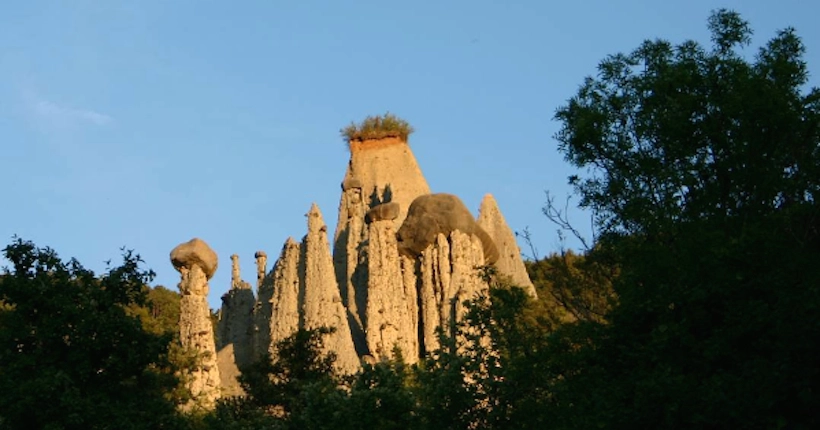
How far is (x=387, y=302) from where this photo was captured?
159 ft

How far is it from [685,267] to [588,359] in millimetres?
2463

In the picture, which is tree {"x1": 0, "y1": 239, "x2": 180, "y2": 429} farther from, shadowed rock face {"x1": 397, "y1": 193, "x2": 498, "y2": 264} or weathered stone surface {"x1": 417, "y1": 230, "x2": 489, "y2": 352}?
shadowed rock face {"x1": 397, "y1": 193, "x2": 498, "y2": 264}

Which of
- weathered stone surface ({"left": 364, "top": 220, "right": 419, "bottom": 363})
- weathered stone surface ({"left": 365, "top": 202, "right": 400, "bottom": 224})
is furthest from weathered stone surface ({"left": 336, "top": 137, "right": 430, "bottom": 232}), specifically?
weathered stone surface ({"left": 364, "top": 220, "right": 419, "bottom": 363})

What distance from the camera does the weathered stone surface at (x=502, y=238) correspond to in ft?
187

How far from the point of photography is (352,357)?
45.5 meters

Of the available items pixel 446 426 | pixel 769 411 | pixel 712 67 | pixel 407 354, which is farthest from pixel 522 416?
pixel 407 354

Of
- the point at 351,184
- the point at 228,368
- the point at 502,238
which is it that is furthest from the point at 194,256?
the point at 502,238

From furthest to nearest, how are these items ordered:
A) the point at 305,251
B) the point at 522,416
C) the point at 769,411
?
the point at 305,251 < the point at 522,416 < the point at 769,411

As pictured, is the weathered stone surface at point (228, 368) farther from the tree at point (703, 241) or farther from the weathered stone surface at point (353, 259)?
the tree at point (703, 241)

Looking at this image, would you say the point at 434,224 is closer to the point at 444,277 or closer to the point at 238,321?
the point at 444,277

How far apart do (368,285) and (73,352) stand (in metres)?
22.8

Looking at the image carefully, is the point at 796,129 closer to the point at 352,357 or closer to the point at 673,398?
the point at 673,398

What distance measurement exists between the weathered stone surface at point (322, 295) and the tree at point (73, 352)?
16.9 meters

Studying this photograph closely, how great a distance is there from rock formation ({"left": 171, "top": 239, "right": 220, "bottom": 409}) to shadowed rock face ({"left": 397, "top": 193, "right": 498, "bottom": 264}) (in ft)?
25.4
